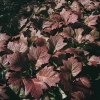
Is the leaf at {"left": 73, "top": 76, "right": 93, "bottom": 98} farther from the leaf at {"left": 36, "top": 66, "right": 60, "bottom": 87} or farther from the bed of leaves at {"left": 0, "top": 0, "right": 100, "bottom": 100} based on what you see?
the leaf at {"left": 36, "top": 66, "right": 60, "bottom": 87}

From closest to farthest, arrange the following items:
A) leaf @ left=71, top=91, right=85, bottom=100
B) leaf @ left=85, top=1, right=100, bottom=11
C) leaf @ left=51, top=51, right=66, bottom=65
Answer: leaf @ left=71, top=91, right=85, bottom=100, leaf @ left=51, top=51, right=66, bottom=65, leaf @ left=85, top=1, right=100, bottom=11

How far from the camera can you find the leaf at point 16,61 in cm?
177

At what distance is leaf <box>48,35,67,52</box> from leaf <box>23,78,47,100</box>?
0.43m

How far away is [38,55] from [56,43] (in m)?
0.26

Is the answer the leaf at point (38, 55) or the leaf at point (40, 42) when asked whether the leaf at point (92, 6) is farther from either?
the leaf at point (38, 55)

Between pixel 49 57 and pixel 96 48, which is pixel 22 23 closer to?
pixel 49 57

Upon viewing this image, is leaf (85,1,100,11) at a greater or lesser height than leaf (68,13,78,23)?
lesser

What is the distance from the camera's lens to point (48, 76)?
176 centimetres

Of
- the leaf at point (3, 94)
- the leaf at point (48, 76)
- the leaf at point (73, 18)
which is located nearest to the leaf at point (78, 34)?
the leaf at point (73, 18)

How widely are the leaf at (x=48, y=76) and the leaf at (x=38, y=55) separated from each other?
0.30 ft

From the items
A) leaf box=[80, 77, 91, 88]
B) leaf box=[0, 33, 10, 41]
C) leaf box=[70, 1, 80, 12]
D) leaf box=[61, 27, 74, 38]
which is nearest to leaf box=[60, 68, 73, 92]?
leaf box=[80, 77, 91, 88]

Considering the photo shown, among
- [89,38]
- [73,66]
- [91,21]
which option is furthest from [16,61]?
[91,21]

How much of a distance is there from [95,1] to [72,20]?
0.83 m

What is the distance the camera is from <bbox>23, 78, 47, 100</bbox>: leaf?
5.35 ft
